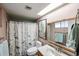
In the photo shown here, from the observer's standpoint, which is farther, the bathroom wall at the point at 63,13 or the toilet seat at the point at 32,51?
the toilet seat at the point at 32,51

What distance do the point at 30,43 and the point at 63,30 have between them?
0.52 m

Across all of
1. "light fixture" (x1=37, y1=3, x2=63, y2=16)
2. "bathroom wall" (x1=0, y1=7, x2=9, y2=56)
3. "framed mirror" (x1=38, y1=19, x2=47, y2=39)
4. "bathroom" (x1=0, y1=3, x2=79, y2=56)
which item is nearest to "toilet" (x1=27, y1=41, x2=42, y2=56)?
"bathroom" (x1=0, y1=3, x2=79, y2=56)

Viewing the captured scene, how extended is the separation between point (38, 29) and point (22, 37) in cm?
27

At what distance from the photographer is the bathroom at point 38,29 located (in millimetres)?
1514

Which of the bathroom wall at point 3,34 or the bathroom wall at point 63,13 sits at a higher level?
the bathroom wall at point 63,13

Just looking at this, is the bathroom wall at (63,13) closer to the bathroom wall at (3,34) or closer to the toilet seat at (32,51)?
the toilet seat at (32,51)

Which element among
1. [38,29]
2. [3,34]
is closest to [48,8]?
[38,29]

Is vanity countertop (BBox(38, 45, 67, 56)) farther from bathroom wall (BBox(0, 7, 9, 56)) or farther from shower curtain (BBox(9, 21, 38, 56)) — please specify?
bathroom wall (BBox(0, 7, 9, 56))

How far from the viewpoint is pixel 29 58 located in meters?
1.61

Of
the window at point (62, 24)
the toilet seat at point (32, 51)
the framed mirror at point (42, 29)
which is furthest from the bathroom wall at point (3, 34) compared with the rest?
the window at point (62, 24)

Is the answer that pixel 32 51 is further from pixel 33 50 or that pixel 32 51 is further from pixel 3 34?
pixel 3 34

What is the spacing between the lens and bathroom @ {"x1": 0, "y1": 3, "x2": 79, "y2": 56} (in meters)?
1.51

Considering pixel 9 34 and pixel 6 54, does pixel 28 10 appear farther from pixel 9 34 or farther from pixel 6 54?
pixel 6 54

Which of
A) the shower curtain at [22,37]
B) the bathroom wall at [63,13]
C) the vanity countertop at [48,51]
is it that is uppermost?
the bathroom wall at [63,13]
